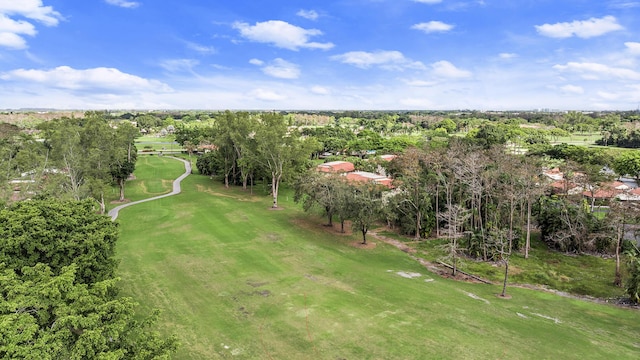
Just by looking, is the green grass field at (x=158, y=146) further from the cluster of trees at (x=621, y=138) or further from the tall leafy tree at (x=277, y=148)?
the cluster of trees at (x=621, y=138)

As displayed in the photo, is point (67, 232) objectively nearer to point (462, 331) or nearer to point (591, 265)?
point (462, 331)

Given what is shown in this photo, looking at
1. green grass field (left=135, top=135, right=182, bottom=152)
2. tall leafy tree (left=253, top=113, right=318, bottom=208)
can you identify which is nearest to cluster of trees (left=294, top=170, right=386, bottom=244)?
tall leafy tree (left=253, top=113, right=318, bottom=208)

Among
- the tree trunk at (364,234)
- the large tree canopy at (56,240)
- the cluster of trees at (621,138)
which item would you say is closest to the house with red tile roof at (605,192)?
the tree trunk at (364,234)

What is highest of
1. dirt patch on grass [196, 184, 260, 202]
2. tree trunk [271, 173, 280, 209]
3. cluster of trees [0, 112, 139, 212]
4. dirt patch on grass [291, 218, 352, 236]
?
cluster of trees [0, 112, 139, 212]

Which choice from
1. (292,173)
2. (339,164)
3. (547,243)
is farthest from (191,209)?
(547,243)

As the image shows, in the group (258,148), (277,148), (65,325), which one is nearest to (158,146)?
(258,148)

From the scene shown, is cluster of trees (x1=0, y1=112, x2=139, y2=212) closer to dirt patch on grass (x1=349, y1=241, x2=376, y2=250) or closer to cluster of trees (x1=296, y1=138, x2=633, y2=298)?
cluster of trees (x1=296, y1=138, x2=633, y2=298)
